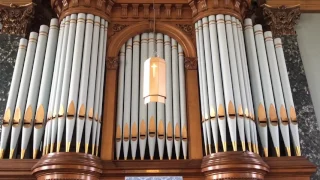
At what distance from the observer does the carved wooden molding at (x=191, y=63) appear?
18.9ft

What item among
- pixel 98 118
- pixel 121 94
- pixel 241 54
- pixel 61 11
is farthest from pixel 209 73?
pixel 61 11

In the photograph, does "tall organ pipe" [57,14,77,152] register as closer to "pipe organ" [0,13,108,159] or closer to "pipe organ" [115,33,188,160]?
"pipe organ" [0,13,108,159]

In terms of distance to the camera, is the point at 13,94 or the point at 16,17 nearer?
the point at 13,94

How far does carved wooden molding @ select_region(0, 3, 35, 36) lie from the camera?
6.26 meters

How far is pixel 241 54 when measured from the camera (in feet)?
18.5

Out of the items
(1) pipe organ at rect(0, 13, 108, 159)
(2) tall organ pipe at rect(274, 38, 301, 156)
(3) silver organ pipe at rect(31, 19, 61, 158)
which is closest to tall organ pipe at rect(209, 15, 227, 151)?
(2) tall organ pipe at rect(274, 38, 301, 156)

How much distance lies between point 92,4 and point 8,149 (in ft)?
7.85

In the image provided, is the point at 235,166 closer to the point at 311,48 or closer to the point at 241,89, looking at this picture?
the point at 241,89

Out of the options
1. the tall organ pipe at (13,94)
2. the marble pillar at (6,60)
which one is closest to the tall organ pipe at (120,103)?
the tall organ pipe at (13,94)

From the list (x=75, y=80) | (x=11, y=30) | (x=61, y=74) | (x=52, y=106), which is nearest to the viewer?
(x=52, y=106)

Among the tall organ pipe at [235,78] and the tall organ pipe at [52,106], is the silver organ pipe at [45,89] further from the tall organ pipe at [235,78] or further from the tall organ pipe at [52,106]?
the tall organ pipe at [235,78]

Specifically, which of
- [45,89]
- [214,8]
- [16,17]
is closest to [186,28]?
[214,8]

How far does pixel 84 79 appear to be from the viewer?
5297mm

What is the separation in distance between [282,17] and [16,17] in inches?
166
